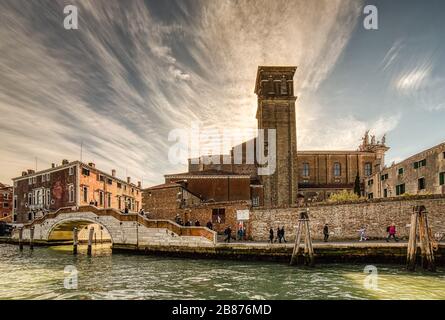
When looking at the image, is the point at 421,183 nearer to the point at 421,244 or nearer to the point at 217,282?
the point at 421,244

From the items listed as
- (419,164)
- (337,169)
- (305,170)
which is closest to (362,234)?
(419,164)

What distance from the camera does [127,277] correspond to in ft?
48.5

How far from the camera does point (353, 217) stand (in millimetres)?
21391

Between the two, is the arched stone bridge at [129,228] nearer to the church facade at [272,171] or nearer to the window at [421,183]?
the church facade at [272,171]

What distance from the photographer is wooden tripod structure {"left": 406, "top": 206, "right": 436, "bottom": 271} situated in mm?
14891

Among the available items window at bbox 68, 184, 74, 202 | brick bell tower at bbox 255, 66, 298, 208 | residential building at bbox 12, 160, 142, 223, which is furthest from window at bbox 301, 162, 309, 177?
window at bbox 68, 184, 74, 202

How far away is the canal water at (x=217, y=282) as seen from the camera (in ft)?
37.0

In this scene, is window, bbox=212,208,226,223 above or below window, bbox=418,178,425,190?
below

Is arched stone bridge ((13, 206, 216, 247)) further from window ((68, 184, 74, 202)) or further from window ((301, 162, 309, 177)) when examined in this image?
window ((301, 162, 309, 177))

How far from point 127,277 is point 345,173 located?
35.0 meters

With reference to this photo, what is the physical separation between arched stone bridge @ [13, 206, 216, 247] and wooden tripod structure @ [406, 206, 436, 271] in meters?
11.0

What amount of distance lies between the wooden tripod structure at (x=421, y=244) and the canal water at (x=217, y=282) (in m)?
0.53

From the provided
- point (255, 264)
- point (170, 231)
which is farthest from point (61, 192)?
point (255, 264)
